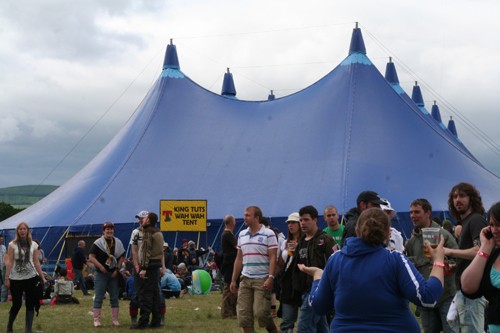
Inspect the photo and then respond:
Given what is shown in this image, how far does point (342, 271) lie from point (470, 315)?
185 cm

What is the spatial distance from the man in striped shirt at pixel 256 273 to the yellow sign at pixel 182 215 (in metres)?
11.2

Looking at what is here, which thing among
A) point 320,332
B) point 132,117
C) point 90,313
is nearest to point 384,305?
point 320,332

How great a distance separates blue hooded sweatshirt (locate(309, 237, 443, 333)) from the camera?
155 inches

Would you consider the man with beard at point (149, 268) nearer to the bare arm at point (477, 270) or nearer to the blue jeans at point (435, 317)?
the blue jeans at point (435, 317)

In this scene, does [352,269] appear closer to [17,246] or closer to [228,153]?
[17,246]

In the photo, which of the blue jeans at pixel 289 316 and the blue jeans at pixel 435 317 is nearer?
the blue jeans at pixel 435 317

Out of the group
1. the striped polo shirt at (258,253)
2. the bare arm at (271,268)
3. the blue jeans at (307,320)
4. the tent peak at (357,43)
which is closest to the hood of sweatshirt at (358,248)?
the blue jeans at (307,320)

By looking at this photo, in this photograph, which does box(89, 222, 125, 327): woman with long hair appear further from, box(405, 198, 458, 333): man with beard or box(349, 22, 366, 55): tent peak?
box(349, 22, 366, 55): tent peak

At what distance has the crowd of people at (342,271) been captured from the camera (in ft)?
13.1

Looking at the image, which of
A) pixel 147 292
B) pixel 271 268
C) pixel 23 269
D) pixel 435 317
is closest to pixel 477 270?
pixel 435 317

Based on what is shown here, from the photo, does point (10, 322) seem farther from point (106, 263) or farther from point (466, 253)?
point (466, 253)

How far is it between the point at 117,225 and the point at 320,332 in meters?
Result: 14.5

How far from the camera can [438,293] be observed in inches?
153

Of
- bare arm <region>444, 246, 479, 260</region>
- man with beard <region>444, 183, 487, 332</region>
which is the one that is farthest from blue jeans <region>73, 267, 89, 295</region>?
bare arm <region>444, 246, 479, 260</region>
